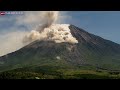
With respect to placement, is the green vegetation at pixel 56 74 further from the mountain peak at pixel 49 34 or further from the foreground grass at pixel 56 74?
the mountain peak at pixel 49 34

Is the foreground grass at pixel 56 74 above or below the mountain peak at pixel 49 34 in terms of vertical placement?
below

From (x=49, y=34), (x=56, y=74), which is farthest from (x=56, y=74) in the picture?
(x=49, y=34)

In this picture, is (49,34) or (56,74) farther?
(49,34)

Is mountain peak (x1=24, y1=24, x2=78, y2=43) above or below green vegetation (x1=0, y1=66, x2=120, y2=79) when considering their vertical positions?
above

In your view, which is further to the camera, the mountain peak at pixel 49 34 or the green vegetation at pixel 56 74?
the mountain peak at pixel 49 34

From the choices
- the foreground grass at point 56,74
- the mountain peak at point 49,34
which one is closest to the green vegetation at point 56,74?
the foreground grass at point 56,74

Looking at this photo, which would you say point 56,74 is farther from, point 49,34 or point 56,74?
point 49,34

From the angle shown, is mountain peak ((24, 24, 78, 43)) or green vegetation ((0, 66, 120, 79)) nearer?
green vegetation ((0, 66, 120, 79))

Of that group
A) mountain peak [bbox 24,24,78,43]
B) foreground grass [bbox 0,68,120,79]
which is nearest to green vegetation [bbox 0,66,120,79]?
foreground grass [bbox 0,68,120,79]

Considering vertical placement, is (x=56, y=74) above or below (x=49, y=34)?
below

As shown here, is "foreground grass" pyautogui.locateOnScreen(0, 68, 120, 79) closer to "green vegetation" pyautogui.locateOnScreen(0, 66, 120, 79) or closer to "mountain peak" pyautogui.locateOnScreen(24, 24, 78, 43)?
"green vegetation" pyautogui.locateOnScreen(0, 66, 120, 79)
